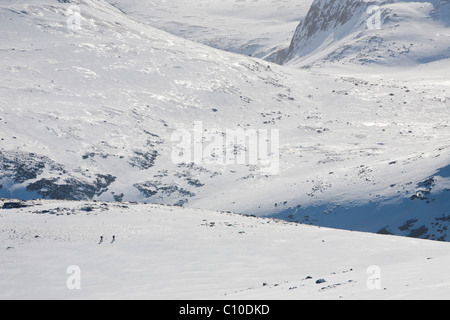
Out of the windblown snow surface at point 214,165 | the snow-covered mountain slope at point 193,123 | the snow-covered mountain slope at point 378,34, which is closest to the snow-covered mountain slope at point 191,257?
the windblown snow surface at point 214,165

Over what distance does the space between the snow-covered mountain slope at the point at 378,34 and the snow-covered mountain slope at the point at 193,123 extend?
30.1ft

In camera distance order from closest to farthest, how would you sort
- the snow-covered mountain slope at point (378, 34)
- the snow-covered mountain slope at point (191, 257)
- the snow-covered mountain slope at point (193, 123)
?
the snow-covered mountain slope at point (191, 257) < the snow-covered mountain slope at point (193, 123) < the snow-covered mountain slope at point (378, 34)

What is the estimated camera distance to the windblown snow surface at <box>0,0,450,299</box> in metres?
28.7

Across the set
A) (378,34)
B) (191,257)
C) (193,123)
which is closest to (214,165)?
(193,123)

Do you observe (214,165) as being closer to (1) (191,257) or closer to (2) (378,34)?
(1) (191,257)

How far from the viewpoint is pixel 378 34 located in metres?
125

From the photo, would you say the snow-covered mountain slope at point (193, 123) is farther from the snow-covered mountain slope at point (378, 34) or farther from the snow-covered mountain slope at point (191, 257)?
the snow-covered mountain slope at point (191, 257)

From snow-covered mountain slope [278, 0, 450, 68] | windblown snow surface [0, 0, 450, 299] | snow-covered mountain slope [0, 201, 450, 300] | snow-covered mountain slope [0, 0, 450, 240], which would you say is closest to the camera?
snow-covered mountain slope [0, 201, 450, 300]

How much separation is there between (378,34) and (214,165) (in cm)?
7059

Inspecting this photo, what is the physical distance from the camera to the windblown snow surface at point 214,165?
94.2ft

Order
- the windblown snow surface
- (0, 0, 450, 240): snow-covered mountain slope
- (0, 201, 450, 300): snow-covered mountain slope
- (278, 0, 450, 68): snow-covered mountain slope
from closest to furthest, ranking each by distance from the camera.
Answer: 1. (0, 201, 450, 300): snow-covered mountain slope
2. the windblown snow surface
3. (0, 0, 450, 240): snow-covered mountain slope
4. (278, 0, 450, 68): snow-covered mountain slope

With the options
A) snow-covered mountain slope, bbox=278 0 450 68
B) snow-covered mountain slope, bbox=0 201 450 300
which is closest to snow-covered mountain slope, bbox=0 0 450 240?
snow-covered mountain slope, bbox=278 0 450 68

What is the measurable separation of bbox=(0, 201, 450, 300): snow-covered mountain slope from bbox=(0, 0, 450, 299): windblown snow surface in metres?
0.15

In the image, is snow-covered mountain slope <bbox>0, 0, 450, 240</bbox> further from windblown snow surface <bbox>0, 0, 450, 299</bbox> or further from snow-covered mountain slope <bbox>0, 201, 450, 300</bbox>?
snow-covered mountain slope <bbox>0, 201, 450, 300</bbox>
